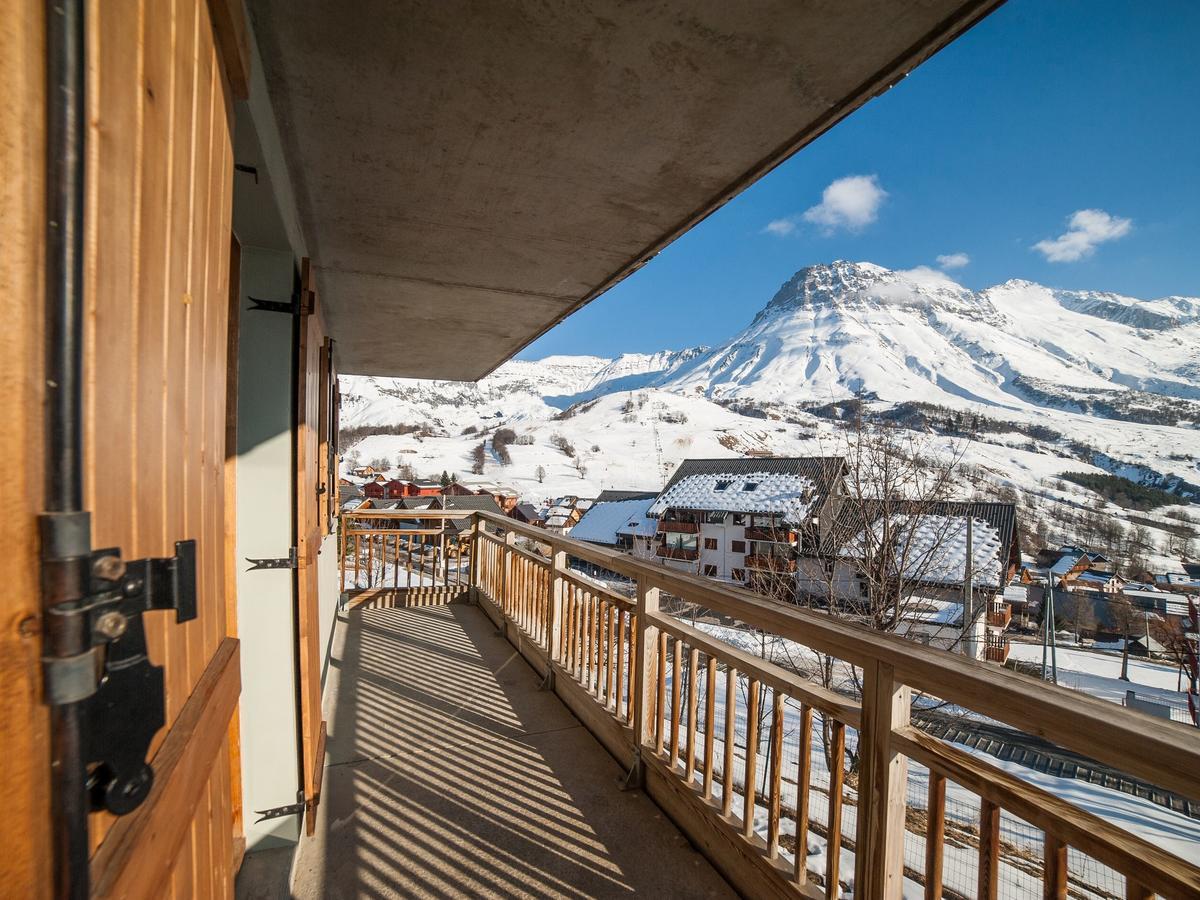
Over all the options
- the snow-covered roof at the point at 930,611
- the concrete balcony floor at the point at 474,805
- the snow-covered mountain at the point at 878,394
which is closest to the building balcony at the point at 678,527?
the snow-covered mountain at the point at 878,394

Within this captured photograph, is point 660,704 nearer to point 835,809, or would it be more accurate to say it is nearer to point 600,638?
point 600,638

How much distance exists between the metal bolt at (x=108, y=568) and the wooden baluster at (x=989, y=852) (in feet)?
5.23

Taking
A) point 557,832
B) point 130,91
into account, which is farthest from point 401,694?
point 130,91

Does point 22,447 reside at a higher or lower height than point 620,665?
higher

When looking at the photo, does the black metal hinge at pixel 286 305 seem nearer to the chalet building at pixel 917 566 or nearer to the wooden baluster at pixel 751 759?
the wooden baluster at pixel 751 759

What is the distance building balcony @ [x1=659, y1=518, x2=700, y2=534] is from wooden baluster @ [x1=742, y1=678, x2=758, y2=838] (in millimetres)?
21542

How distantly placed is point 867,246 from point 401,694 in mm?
140084

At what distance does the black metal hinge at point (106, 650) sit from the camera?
0.47 metres

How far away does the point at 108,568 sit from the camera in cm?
53

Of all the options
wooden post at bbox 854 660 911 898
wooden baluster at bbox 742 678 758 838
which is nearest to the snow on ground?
wooden baluster at bbox 742 678 758 838

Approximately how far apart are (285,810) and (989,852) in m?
2.25

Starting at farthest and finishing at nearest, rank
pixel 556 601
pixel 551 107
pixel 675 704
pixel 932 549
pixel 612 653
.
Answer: pixel 932 549 → pixel 556 601 → pixel 612 653 → pixel 675 704 → pixel 551 107

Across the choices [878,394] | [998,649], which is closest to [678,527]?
[998,649]

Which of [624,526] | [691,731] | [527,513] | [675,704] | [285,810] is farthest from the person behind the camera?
[527,513]
